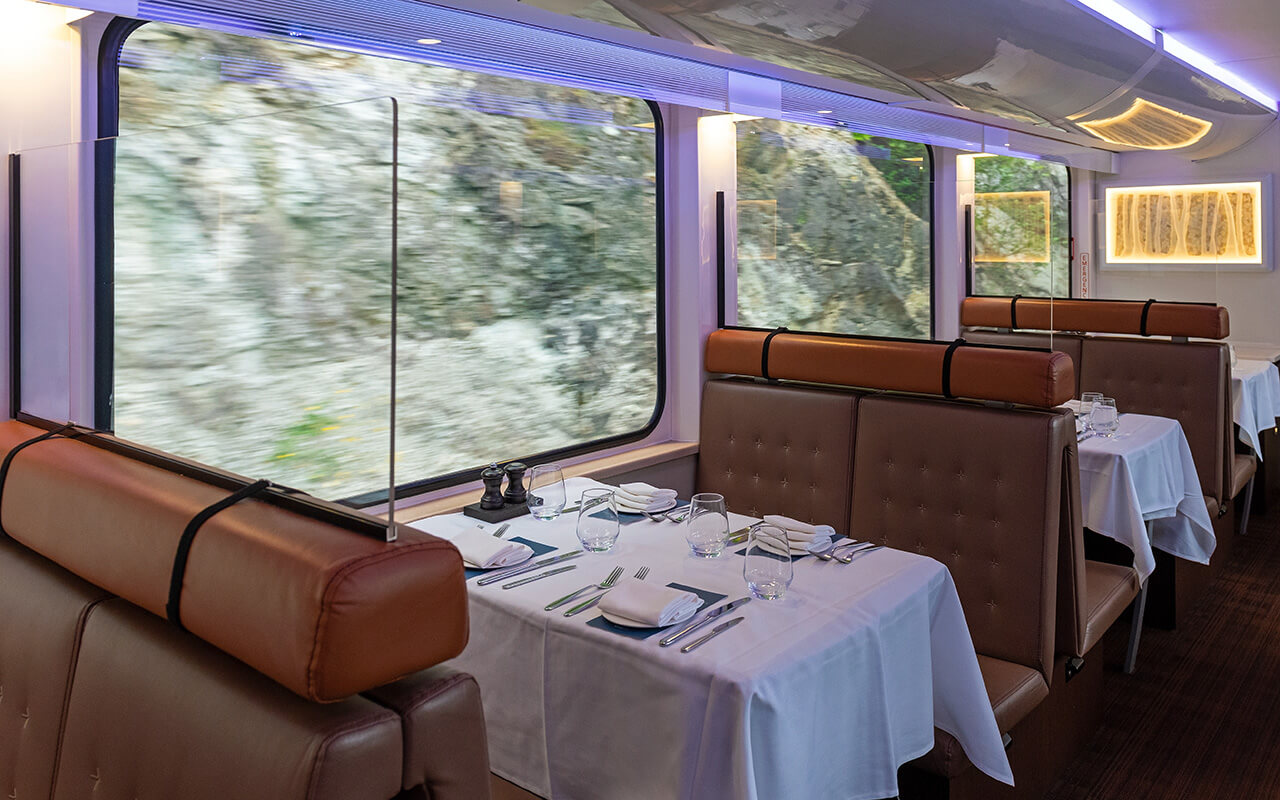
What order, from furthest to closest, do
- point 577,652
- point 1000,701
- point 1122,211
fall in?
1. point 1122,211
2. point 1000,701
3. point 577,652

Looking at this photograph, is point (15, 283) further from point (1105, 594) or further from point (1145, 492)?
point (1145, 492)

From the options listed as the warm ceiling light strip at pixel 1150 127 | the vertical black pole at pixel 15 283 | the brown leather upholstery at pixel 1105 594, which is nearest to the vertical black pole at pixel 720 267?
the brown leather upholstery at pixel 1105 594

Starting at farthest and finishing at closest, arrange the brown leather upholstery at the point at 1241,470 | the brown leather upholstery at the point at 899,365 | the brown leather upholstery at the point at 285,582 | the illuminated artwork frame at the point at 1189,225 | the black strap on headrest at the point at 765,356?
1. the illuminated artwork frame at the point at 1189,225
2. the brown leather upholstery at the point at 1241,470
3. the black strap on headrest at the point at 765,356
4. the brown leather upholstery at the point at 899,365
5. the brown leather upholstery at the point at 285,582

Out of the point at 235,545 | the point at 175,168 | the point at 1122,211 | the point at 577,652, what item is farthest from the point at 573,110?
the point at 1122,211

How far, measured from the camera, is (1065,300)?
14.3ft

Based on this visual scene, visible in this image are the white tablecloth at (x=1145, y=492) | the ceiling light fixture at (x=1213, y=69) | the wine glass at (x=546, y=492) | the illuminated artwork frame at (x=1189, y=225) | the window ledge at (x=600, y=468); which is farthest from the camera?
the illuminated artwork frame at (x=1189, y=225)

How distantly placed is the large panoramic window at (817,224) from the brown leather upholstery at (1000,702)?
4.98 ft

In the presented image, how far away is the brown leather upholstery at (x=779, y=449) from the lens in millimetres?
3045

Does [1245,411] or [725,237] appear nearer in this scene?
[725,237]

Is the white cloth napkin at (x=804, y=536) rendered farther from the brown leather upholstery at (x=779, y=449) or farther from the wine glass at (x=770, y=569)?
the brown leather upholstery at (x=779, y=449)

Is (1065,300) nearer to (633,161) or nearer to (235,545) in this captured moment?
(633,161)

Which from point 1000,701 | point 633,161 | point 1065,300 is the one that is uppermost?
point 633,161

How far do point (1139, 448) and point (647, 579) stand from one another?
6.93ft

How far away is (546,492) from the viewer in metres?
2.56
